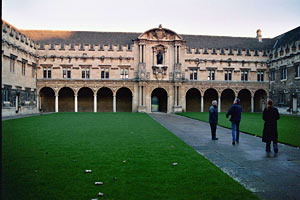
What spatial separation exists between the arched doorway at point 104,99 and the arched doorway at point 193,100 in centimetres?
1311

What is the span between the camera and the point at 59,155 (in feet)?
24.6

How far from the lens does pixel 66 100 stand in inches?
1503

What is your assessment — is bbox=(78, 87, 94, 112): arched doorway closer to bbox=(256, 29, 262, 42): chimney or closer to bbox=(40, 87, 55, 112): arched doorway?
bbox=(40, 87, 55, 112): arched doorway

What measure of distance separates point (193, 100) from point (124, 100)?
12.0m

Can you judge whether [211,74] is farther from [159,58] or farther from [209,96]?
[159,58]

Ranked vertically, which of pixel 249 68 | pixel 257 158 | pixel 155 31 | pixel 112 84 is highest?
A: pixel 155 31

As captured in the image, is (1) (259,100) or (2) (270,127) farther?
(1) (259,100)

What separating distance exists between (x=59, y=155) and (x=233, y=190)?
5.39 m

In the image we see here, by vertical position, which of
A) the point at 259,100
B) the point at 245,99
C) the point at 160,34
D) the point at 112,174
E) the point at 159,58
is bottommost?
the point at 112,174

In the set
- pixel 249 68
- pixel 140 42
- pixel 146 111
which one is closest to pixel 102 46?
pixel 140 42

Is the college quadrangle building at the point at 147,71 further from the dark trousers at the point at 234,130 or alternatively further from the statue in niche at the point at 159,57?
the dark trousers at the point at 234,130

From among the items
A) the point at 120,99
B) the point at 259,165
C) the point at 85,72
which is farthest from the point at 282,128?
the point at 85,72

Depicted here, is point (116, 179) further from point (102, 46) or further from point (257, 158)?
point (102, 46)

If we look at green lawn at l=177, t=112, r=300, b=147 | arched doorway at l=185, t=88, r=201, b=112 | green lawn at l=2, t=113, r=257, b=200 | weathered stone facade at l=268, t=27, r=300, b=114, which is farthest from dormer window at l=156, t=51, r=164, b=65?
green lawn at l=2, t=113, r=257, b=200
